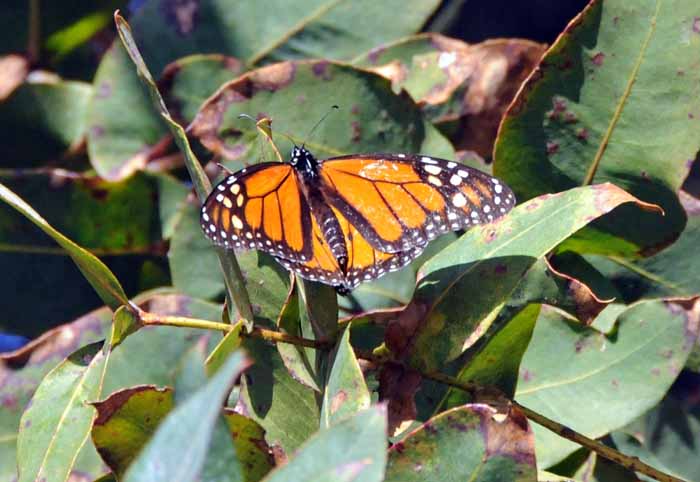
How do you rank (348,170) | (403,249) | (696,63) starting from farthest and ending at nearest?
(348,170) < (403,249) < (696,63)

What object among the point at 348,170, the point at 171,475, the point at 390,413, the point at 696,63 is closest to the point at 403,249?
the point at 348,170

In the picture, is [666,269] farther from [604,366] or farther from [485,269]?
[485,269]

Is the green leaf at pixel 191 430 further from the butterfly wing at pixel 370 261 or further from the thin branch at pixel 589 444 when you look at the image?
the butterfly wing at pixel 370 261

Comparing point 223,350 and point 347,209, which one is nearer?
point 223,350

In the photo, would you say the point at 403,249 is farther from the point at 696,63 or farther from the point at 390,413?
the point at 696,63

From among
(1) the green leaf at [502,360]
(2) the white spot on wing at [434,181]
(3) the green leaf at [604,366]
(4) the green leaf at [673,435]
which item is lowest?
(4) the green leaf at [673,435]

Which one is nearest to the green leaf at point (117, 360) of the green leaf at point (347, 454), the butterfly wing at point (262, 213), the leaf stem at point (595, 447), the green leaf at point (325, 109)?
the butterfly wing at point (262, 213)

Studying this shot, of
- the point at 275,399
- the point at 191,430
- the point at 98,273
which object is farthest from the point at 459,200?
the point at 191,430
